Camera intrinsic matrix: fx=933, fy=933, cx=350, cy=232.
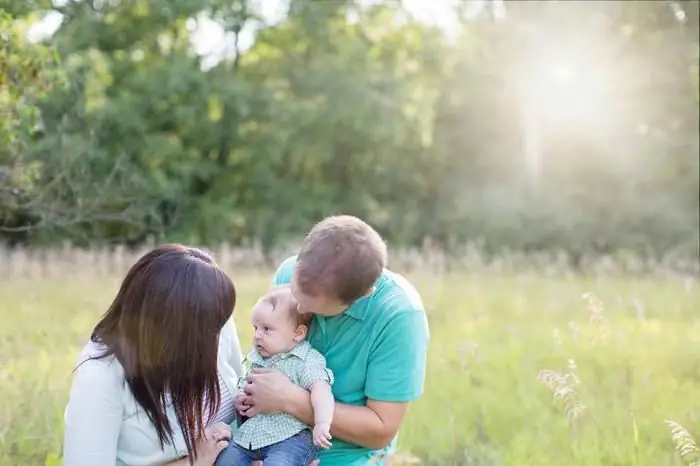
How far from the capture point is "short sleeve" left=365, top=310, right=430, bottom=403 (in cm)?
324

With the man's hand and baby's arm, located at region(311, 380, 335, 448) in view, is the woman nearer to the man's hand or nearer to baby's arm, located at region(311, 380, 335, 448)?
the man's hand

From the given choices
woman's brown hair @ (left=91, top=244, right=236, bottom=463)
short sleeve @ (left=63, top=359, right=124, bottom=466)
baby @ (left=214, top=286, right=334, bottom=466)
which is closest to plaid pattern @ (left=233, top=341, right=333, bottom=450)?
baby @ (left=214, top=286, right=334, bottom=466)

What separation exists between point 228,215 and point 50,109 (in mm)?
6589

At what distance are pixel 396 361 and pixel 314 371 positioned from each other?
288 mm

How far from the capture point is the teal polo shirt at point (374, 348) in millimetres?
3250

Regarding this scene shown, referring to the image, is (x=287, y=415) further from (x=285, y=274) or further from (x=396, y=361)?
(x=285, y=274)

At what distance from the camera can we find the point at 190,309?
2.89 meters

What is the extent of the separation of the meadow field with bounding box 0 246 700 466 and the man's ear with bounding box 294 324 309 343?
941 millimetres

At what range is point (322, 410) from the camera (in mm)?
3107

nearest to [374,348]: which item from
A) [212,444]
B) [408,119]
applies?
[212,444]

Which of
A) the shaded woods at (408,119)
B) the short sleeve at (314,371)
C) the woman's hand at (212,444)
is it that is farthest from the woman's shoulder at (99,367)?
the shaded woods at (408,119)

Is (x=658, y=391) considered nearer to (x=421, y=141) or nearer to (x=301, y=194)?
(x=301, y=194)

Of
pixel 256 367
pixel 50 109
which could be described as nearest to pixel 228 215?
pixel 50 109

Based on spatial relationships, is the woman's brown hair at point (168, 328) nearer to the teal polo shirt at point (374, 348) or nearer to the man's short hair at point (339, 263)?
the man's short hair at point (339, 263)
